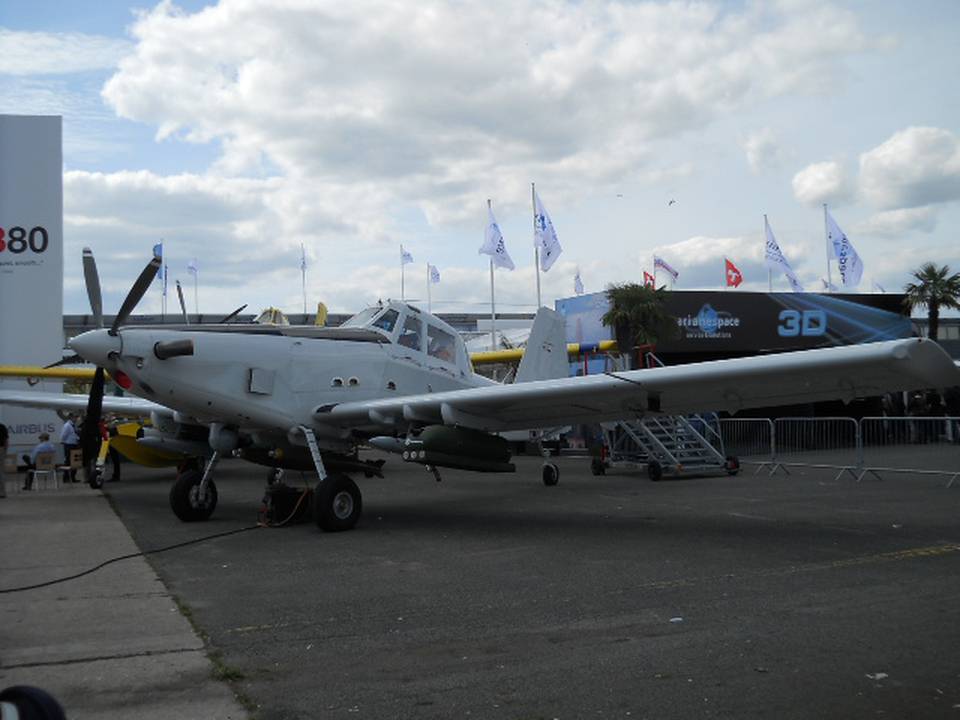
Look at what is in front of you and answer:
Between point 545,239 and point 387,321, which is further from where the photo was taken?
point 545,239

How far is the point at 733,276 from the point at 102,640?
35.0 metres

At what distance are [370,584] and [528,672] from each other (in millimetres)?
2827

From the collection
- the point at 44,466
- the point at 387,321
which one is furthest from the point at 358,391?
the point at 44,466

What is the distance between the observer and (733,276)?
3719cm

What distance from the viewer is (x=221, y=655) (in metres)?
5.12

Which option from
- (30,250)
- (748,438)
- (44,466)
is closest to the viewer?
(44,466)

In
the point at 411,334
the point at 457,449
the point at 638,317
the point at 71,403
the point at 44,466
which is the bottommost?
the point at 44,466

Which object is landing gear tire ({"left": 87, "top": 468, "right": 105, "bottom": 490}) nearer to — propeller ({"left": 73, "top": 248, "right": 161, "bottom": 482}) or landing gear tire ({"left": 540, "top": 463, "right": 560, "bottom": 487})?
propeller ({"left": 73, "top": 248, "right": 161, "bottom": 482})

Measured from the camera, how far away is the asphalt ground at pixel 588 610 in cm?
430

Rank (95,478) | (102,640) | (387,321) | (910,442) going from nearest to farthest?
(102,640) < (387,321) < (95,478) < (910,442)

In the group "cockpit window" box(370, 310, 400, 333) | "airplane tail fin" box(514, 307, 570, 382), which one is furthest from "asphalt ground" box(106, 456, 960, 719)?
"airplane tail fin" box(514, 307, 570, 382)

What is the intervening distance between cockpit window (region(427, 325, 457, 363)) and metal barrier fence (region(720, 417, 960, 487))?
837 cm

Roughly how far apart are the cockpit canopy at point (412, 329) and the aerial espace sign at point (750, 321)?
14.0 meters

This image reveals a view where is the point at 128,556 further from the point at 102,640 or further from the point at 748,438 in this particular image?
the point at 748,438
